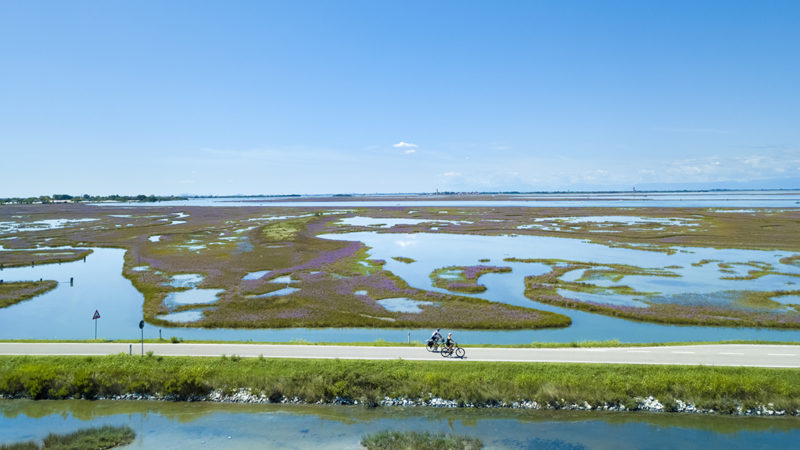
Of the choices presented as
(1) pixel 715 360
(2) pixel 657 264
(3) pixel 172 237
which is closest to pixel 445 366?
(1) pixel 715 360

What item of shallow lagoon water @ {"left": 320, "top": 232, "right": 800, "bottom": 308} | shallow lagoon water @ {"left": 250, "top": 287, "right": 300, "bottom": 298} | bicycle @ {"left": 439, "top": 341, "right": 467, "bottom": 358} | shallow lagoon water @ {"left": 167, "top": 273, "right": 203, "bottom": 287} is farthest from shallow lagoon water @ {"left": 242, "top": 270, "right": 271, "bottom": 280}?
bicycle @ {"left": 439, "top": 341, "right": 467, "bottom": 358}

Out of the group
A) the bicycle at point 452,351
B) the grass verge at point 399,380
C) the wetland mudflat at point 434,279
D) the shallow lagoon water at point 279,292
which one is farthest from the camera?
the shallow lagoon water at point 279,292

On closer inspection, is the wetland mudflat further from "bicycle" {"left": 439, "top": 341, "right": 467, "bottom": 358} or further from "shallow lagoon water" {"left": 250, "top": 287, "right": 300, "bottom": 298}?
"bicycle" {"left": 439, "top": 341, "right": 467, "bottom": 358}

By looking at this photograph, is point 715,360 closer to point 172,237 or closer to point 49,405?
point 49,405

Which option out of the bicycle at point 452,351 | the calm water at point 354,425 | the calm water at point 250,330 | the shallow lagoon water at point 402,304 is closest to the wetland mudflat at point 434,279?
the calm water at point 250,330

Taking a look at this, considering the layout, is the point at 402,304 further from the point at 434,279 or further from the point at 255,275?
the point at 255,275

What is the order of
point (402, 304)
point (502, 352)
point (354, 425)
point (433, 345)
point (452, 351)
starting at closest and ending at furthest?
point (354, 425)
point (452, 351)
point (502, 352)
point (433, 345)
point (402, 304)

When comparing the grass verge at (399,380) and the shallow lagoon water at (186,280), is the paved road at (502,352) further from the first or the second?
the shallow lagoon water at (186,280)

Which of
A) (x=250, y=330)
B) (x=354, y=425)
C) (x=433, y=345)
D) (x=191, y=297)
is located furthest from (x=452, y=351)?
(x=191, y=297)
